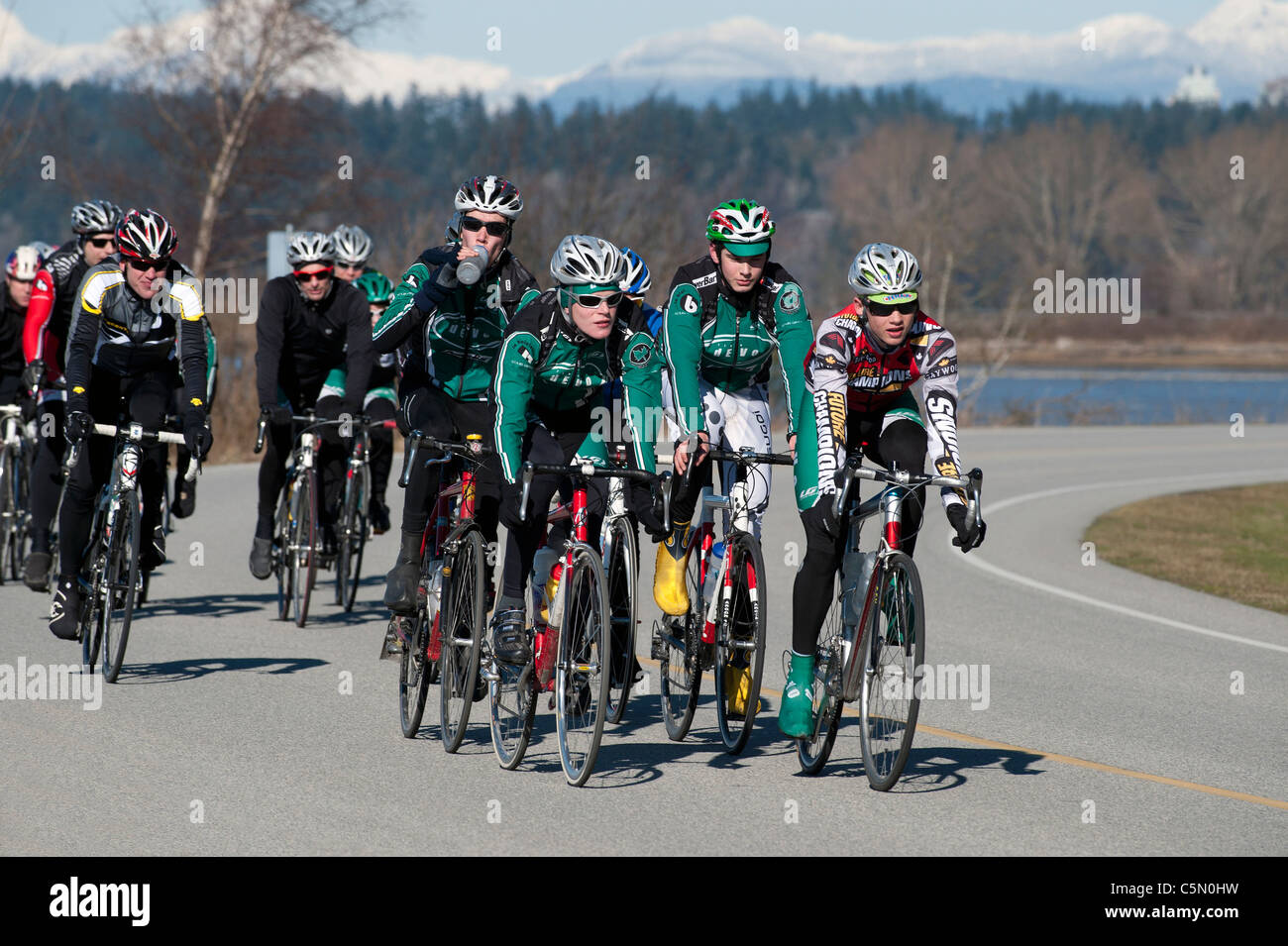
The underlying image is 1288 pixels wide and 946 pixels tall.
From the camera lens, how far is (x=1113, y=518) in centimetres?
1950

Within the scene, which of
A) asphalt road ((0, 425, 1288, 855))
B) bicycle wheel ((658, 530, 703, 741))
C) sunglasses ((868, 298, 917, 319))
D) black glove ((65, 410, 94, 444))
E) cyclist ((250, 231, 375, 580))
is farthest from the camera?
cyclist ((250, 231, 375, 580))

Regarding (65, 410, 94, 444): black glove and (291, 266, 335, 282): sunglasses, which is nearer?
(65, 410, 94, 444): black glove

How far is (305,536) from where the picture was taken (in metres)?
10.8

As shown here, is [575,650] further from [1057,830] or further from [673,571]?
[1057,830]

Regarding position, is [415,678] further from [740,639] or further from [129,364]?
[129,364]

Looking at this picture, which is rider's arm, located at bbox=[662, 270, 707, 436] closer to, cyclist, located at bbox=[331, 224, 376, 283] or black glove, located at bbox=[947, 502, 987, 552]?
black glove, located at bbox=[947, 502, 987, 552]

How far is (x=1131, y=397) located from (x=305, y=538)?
161 ft

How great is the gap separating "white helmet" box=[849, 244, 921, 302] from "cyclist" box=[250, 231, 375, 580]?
444cm

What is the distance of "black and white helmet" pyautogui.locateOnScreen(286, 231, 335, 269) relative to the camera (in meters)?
10.6

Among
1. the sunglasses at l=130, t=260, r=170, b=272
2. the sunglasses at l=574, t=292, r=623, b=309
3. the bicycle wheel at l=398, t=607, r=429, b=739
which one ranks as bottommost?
the bicycle wheel at l=398, t=607, r=429, b=739

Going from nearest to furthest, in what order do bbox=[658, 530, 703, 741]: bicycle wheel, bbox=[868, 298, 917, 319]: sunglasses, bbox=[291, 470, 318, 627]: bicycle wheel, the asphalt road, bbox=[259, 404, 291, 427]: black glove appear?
the asphalt road
bbox=[868, 298, 917, 319]: sunglasses
bbox=[658, 530, 703, 741]: bicycle wheel
bbox=[259, 404, 291, 427]: black glove
bbox=[291, 470, 318, 627]: bicycle wheel

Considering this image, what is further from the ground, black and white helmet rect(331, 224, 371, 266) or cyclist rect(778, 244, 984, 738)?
black and white helmet rect(331, 224, 371, 266)

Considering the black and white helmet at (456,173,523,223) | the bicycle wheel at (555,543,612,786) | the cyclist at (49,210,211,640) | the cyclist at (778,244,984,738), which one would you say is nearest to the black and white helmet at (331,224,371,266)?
the cyclist at (49,210,211,640)

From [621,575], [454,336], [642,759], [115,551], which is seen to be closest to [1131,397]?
[454,336]
